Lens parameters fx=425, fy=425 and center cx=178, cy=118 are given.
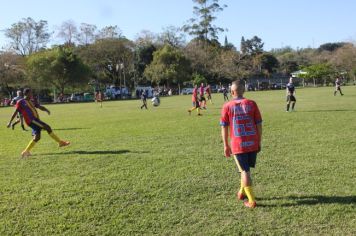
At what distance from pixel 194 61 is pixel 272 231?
2800 inches

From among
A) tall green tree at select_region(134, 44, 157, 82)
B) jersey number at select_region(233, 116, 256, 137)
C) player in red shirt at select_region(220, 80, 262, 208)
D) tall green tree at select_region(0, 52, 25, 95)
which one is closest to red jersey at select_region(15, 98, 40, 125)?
player in red shirt at select_region(220, 80, 262, 208)

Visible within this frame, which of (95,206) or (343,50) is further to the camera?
(343,50)

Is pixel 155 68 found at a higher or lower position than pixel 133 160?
higher

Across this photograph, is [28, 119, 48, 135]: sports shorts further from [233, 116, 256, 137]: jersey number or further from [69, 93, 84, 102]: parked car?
[69, 93, 84, 102]: parked car

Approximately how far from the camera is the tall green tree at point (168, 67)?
220 ft

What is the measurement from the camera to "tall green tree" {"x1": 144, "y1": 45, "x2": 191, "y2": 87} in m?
67.1

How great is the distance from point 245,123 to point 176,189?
161cm

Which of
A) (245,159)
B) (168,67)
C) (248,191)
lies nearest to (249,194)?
(248,191)

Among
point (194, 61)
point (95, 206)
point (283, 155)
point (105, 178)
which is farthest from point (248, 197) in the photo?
point (194, 61)

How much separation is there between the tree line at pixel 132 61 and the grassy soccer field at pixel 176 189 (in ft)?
160

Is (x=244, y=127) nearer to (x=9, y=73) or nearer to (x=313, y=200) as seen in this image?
(x=313, y=200)

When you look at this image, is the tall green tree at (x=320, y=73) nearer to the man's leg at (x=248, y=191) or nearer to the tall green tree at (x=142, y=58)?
the tall green tree at (x=142, y=58)

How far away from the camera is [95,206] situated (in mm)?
5801

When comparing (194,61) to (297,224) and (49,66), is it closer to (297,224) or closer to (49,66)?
(49,66)
